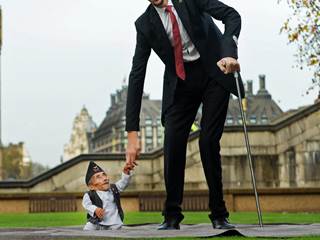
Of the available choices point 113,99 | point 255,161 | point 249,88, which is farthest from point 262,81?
point 255,161

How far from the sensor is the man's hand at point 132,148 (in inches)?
318

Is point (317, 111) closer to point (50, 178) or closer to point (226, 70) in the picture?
point (50, 178)

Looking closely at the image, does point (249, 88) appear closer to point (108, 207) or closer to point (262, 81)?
point (262, 81)

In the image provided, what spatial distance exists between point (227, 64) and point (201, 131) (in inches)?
27.1

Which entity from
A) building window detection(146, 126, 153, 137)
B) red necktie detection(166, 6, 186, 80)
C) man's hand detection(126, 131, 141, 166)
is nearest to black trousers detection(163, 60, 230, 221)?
red necktie detection(166, 6, 186, 80)

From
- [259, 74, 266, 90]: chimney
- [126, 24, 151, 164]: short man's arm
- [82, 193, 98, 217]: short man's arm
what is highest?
[259, 74, 266, 90]: chimney

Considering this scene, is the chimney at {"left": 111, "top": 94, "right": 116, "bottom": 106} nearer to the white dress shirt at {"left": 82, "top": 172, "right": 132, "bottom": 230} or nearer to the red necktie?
the white dress shirt at {"left": 82, "top": 172, "right": 132, "bottom": 230}

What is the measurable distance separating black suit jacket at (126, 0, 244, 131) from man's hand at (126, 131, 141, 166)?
6 cm

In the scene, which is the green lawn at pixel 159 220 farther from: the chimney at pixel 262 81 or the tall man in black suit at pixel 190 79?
the chimney at pixel 262 81

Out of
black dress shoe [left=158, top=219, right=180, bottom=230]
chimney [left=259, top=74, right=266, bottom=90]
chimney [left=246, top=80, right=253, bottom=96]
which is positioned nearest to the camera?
black dress shoe [left=158, top=219, right=180, bottom=230]

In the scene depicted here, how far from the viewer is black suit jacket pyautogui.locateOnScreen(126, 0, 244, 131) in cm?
786

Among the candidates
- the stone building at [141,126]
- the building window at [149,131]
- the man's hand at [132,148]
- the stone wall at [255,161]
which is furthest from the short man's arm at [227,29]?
the building window at [149,131]

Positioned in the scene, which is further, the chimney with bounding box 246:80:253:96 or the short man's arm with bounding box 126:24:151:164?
the chimney with bounding box 246:80:253:96

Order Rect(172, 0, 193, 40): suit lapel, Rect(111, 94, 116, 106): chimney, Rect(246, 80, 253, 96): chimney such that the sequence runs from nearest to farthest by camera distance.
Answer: Rect(172, 0, 193, 40): suit lapel < Rect(246, 80, 253, 96): chimney < Rect(111, 94, 116, 106): chimney
